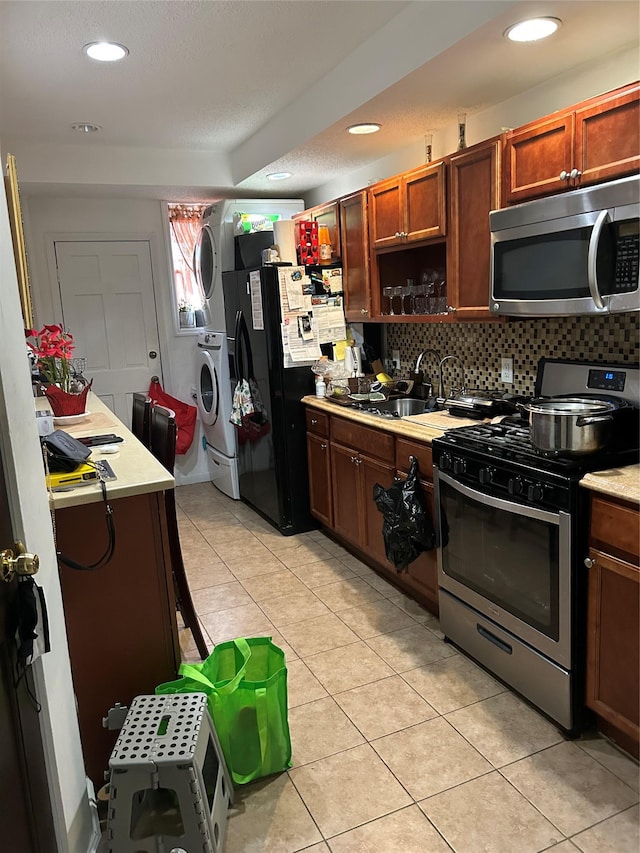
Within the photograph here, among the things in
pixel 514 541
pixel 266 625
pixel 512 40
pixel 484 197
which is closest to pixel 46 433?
pixel 266 625

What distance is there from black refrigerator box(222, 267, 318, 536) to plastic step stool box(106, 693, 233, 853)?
234 cm

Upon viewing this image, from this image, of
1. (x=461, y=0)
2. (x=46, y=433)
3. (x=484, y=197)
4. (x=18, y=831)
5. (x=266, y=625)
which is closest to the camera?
(x=18, y=831)

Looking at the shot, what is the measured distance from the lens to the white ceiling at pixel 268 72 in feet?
7.43

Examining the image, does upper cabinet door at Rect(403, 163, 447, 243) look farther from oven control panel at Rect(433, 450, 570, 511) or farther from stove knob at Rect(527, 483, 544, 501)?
stove knob at Rect(527, 483, 544, 501)

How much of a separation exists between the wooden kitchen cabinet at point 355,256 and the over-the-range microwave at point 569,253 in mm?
1124

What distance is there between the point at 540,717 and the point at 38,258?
4.51 metres

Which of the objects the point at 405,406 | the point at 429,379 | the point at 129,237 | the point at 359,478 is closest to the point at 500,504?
the point at 359,478

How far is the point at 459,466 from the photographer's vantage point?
7.98ft

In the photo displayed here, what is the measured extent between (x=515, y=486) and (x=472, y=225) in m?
1.22

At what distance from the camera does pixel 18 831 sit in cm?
117

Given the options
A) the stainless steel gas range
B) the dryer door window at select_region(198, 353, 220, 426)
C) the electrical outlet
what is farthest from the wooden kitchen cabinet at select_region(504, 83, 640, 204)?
the dryer door window at select_region(198, 353, 220, 426)

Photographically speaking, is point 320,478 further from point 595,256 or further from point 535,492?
point 595,256

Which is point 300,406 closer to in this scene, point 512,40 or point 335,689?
point 335,689

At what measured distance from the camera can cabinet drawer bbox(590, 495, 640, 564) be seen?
1.82 meters
